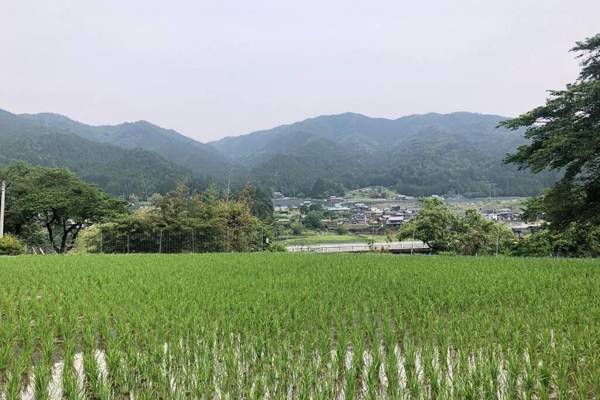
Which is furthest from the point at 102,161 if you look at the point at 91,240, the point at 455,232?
the point at 455,232

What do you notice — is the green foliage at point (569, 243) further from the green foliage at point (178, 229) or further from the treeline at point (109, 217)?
the green foliage at point (178, 229)

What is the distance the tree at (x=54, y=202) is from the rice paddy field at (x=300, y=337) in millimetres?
15289

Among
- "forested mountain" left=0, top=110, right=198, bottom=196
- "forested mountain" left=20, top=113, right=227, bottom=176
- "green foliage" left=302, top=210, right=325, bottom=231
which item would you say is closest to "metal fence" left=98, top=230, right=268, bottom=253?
"green foliage" left=302, top=210, right=325, bottom=231

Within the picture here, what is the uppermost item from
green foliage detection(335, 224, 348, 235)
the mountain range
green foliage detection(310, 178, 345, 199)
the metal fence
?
the mountain range

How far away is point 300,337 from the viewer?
4.54 metres

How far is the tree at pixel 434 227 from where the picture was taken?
25.2m

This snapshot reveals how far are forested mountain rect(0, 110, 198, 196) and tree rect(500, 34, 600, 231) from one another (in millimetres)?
43174

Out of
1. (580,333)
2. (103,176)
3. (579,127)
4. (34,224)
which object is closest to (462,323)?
(580,333)

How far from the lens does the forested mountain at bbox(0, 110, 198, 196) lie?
51969 mm

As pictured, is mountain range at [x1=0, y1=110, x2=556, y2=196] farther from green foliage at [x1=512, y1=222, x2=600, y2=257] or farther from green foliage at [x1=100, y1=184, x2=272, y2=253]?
green foliage at [x1=100, y1=184, x2=272, y2=253]

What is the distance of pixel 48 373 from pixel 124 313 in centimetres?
228

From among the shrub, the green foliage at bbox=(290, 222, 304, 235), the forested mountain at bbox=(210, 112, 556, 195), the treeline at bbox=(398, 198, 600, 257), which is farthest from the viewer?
the forested mountain at bbox=(210, 112, 556, 195)

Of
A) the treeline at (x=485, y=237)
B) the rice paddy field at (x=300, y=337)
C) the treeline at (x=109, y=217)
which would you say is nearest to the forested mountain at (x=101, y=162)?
the treeline at (x=109, y=217)

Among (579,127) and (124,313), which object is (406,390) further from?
(579,127)
